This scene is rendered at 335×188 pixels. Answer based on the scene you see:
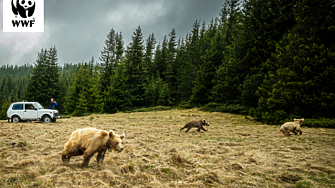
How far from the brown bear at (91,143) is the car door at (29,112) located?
14402 mm

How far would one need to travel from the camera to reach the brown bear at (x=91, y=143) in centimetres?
494

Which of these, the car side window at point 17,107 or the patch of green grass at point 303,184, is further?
the car side window at point 17,107

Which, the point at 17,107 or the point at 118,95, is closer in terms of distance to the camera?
the point at 17,107

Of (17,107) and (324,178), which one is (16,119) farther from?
(324,178)

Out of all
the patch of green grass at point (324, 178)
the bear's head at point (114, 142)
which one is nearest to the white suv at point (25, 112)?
the bear's head at point (114, 142)

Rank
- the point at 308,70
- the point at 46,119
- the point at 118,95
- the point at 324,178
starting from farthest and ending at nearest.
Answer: the point at 118,95 → the point at 46,119 → the point at 308,70 → the point at 324,178

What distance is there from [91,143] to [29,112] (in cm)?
1568

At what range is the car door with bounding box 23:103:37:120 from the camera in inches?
640

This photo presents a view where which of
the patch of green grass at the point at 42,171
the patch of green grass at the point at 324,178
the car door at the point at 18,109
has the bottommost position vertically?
the patch of green grass at the point at 324,178

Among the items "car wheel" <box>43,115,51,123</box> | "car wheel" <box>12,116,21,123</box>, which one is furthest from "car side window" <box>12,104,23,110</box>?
"car wheel" <box>43,115,51,123</box>

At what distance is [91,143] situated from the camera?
5.00 metres

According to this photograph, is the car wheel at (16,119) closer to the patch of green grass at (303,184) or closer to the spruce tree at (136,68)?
the patch of green grass at (303,184)

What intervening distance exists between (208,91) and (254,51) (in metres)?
13.7

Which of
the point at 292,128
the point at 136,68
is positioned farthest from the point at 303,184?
the point at 136,68
